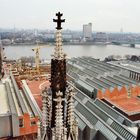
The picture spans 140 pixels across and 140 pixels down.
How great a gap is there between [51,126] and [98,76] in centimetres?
4938

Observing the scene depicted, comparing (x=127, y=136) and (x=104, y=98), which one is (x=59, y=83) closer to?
(x=127, y=136)

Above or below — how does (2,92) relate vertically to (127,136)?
above

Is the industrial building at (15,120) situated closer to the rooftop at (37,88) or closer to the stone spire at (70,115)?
the rooftop at (37,88)

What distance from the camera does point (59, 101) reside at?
391 inches

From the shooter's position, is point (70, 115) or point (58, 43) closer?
point (58, 43)

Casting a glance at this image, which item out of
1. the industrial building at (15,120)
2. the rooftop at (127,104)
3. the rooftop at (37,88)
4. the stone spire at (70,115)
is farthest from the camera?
the rooftop at (37,88)

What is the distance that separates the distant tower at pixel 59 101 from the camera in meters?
9.96

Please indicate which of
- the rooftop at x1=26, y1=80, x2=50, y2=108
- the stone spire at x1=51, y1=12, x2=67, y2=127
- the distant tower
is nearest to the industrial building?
the rooftop at x1=26, y1=80, x2=50, y2=108

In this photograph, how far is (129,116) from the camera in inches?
1492

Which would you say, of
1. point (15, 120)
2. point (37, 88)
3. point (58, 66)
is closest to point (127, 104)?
point (37, 88)

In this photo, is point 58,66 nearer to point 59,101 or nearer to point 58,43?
point 58,43

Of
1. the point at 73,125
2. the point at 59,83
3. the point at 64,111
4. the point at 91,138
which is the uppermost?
the point at 59,83

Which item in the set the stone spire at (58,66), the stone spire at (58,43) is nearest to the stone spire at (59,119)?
the stone spire at (58,66)

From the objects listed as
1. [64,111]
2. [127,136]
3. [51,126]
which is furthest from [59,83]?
[127,136]
